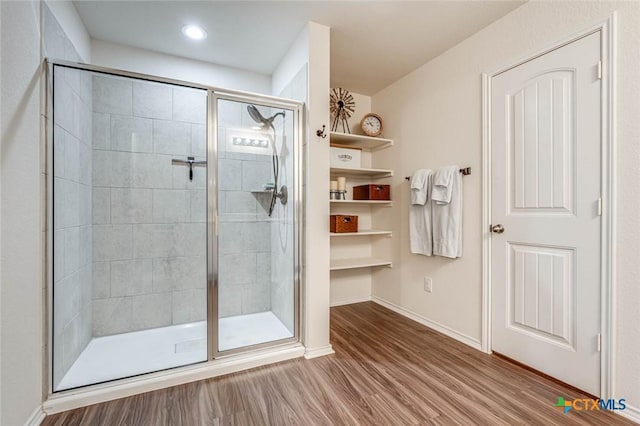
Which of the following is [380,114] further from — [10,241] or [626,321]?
[10,241]

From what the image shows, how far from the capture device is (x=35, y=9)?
144 centimetres

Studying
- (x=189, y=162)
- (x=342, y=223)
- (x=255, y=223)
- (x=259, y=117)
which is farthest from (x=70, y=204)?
(x=342, y=223)

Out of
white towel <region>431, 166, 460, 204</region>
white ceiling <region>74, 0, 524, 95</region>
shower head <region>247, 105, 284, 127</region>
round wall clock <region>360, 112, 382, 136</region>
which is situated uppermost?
white ceiling <region>74, 0, 524, 95</region>

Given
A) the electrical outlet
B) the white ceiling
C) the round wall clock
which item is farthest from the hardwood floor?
the white ceiling

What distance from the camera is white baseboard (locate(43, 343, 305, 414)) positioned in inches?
59.9

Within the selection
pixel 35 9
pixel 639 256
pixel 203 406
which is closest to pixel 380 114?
pixel 639 256

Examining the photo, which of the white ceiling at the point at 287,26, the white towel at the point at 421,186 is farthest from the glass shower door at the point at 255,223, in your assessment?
the white towel at the point at 421,186

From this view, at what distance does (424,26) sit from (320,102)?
95 cm

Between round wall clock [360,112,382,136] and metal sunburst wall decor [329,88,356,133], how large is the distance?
20 cm

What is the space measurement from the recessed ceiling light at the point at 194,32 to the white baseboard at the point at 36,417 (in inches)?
99.0

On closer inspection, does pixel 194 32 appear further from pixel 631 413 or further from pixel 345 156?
pixel 631 413

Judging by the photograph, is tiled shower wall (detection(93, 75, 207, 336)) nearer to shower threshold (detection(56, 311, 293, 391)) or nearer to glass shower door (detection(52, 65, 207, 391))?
glass shower door (detection(52, 65, 207, 391))

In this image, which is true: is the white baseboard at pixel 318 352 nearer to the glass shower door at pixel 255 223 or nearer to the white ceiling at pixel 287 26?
the glass shower door at pixel 255 223

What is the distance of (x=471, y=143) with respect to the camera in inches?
87.0
